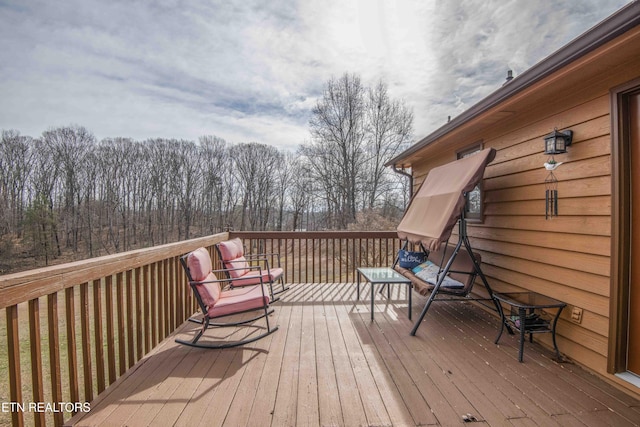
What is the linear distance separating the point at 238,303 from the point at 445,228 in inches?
86.0

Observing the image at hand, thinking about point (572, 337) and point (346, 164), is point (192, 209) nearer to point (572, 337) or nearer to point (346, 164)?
point (346, 164)

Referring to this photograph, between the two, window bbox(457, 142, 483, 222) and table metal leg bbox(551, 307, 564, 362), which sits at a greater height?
window bbox(457, 142, 483, 222)

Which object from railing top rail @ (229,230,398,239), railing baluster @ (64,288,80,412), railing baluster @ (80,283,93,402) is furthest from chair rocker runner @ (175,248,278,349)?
railing top rail @ (229,230,398,239)

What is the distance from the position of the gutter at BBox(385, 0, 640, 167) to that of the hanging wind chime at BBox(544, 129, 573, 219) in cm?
54

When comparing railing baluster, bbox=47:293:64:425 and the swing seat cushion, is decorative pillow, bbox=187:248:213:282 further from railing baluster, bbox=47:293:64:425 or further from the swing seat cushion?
the swing seat cushion

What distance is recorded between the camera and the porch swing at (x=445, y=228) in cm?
303

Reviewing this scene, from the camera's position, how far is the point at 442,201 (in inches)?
132

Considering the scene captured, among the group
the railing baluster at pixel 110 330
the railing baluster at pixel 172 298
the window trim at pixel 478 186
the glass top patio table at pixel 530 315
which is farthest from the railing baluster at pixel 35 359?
the window trim at pixel 478 186

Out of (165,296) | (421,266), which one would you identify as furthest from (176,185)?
(421,266)

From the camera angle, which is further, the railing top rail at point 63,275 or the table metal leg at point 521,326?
the table metal leg at point 521,326

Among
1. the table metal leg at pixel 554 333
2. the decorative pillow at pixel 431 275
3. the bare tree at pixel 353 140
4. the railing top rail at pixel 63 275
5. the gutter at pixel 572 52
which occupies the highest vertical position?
the bare tree at pixel 353 140

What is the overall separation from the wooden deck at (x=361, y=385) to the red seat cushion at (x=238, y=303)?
1.17ft

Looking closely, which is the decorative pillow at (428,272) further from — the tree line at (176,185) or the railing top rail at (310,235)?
the tree line at (176,185)

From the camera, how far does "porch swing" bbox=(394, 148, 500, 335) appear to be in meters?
3.03
